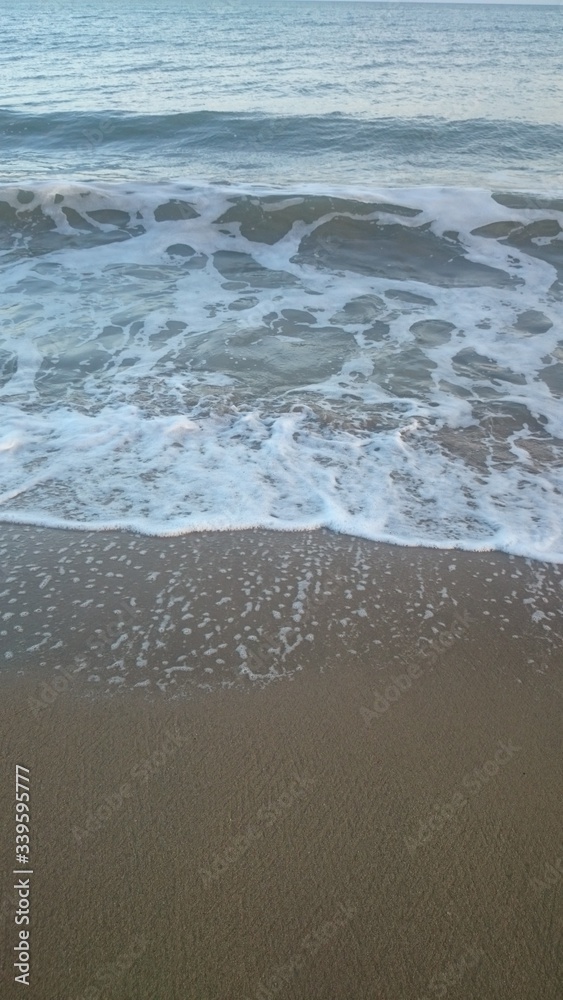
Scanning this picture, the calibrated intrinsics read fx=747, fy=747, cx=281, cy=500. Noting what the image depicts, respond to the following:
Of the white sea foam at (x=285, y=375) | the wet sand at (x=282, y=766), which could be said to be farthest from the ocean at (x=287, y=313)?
the wet sand at (x=282, y=766)

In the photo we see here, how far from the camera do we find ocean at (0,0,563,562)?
397 centimetres

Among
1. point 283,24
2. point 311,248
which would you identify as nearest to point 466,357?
point 311,248

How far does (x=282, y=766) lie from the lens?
2.39m

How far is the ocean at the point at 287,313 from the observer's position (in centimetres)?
397

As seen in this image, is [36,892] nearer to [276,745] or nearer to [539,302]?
[276,745]

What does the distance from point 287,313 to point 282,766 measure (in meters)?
5.04

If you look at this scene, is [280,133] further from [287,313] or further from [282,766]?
[282,766]

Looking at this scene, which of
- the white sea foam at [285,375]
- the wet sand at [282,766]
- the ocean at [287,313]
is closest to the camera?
the wet sand at [282,766]

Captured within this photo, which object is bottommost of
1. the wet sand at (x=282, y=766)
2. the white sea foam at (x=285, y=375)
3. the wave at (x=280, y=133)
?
the white sea foam at (x=285, y=375)

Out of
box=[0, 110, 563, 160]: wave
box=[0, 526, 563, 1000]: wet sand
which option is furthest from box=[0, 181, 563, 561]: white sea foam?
box=[0, 110, 563, 160]: wave

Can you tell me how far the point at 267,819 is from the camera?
2215 mm

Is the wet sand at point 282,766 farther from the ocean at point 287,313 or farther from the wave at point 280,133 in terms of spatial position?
the wave at point 280,133

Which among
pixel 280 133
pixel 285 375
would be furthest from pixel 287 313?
pixel 280 133

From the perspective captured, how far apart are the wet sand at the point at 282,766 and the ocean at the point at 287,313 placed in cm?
45
